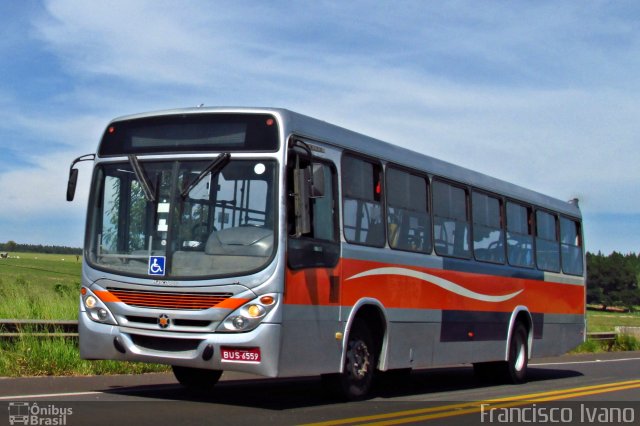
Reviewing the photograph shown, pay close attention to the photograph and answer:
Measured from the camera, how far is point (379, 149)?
1271 centimetres

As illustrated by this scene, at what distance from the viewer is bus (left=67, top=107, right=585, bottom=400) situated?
400 inches

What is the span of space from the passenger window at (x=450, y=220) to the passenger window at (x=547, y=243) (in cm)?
329

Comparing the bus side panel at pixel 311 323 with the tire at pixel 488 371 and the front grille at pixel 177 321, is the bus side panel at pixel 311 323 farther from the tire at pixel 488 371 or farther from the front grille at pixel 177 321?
the tire at pixel 488 371

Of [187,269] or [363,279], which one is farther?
[363,279]

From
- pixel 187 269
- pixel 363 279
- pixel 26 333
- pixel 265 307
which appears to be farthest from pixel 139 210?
pixel 26 333

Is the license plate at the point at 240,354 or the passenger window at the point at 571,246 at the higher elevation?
the passenger window at the point at 571,246

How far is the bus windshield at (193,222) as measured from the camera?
10.3 m

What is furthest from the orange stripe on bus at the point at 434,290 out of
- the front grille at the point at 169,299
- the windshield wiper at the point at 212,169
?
the windshield wiper at the point at 212,169

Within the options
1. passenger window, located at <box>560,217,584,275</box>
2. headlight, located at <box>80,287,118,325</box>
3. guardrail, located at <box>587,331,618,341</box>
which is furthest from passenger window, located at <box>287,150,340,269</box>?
guardrail, located at <box>587,331,618,341</box>

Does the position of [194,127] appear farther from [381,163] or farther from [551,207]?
[551,207]

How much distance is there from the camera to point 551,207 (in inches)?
736

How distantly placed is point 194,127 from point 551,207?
9705 mm

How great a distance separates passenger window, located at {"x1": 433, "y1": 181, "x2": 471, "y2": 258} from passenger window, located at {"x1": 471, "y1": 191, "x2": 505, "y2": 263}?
0.36m

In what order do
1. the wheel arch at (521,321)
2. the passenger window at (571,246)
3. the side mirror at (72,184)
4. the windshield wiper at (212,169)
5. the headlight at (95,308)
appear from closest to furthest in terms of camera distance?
the windshield wiper at (212,169) → the headlight at (95,308) → the side mirror at (72,184) → the wheel arch at (521,321) → the passenger window at (571,246)
